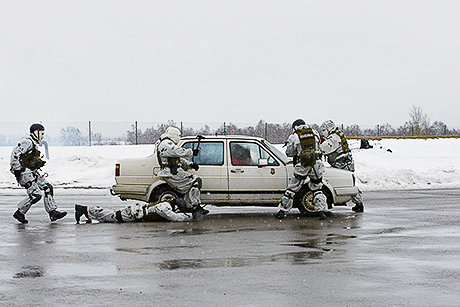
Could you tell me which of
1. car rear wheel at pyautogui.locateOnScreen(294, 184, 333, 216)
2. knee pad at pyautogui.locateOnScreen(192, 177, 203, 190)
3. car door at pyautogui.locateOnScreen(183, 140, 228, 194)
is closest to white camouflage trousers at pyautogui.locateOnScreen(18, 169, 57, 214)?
knee pad at pyautogui.locateOnScreen(192, 177, 203, 190)

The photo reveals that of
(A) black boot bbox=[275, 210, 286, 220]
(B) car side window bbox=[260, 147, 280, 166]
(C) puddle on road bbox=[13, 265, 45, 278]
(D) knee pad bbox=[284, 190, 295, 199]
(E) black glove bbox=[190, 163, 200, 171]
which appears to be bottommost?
(C) puddle on road bbox=[13, 265, 45, 278]

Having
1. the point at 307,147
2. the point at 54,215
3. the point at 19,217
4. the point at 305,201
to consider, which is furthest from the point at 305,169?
the point at 19,217

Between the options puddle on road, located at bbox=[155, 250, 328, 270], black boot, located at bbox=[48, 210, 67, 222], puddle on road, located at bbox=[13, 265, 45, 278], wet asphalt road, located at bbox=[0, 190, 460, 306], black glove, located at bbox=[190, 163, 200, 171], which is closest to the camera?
wet asphalt road, located at bbox=[0, 190, 460, 306]

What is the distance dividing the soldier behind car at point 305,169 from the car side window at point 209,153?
137cm

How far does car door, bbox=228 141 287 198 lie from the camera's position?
14.1 metres

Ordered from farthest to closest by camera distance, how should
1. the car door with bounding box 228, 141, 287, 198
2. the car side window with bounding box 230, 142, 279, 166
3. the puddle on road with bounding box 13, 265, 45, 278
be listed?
1. the car side window with bounding box 230, 142, 279, 166
2. the car door with bounding box 228, 141, 287, 198
3. the puddle on road with bounding box 13, 265, 45, 278

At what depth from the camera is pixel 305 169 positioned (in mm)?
13539

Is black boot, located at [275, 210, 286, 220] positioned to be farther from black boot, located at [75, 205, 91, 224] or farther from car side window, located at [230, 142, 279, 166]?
black boot, located at [75, 205, 91, 224]

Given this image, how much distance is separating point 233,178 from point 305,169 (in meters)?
1.43

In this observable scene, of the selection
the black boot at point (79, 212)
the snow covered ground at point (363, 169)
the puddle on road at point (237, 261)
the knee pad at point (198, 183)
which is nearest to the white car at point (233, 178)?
the knee pad at point (198, 183)

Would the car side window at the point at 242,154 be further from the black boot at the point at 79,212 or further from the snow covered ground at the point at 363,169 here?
the snow covered ground at the point at 363,169

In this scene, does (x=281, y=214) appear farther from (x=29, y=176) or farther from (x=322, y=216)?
(x=29, y=176)

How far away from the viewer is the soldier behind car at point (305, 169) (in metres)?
13.5

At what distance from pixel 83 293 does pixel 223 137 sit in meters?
7.80
